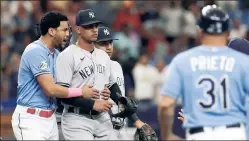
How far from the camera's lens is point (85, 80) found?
27.5 feet

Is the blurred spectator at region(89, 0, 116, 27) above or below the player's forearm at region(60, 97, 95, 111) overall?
above

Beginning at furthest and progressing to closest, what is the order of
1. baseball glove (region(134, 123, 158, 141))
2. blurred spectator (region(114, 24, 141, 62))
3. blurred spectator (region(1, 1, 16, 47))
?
1. blurred spectator (region(1, 1, 16, 47))
2. blurred spectator (region(114, 24, 141, 62))
3. baseball glove (region(134, 123, 158, 141))

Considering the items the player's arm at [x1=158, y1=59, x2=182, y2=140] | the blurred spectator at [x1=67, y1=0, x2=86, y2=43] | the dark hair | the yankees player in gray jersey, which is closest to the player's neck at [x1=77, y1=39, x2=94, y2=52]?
the yankees player in gray jersey

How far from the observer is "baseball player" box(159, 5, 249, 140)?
6207mm

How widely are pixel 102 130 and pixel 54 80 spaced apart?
0.83 meters

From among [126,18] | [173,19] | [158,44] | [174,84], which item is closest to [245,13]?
[173,19]

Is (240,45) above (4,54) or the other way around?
the other way around

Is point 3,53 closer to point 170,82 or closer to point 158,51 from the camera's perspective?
point 158,51

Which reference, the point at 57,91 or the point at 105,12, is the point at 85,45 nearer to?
the point at 57,91

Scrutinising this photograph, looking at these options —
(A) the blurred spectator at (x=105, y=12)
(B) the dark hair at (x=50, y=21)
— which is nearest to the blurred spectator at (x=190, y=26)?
(A) the blurred spectator at (x=105, y=12)

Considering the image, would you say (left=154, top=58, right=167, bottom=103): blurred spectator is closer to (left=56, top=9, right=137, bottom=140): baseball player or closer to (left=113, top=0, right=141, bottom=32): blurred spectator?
(left=113, top=0, right=141, bottom=32): blurred spectator

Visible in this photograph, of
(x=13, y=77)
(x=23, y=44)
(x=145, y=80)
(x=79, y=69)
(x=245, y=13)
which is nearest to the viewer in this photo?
(x=79, y=69)

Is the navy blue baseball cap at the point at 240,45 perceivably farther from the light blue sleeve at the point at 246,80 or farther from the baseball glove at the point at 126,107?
the light blue sleeve at the point at 246,80

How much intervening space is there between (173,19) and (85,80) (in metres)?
11.2
